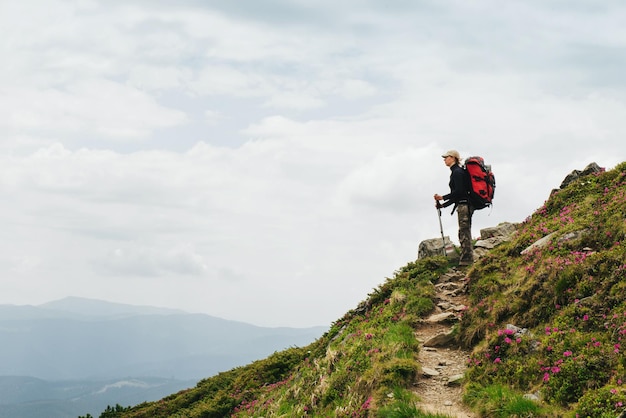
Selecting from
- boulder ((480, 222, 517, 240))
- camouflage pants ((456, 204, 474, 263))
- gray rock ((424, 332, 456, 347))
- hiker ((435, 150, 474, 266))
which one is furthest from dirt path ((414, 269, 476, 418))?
boulder ((480, 222, 517, 240))

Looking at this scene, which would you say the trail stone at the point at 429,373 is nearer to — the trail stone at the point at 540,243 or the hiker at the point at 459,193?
the trail stone at the point at 540,243

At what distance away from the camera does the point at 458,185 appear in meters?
17.1

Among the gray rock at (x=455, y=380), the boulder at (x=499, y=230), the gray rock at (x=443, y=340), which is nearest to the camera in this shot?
the gray rock at (x=455, y=380)

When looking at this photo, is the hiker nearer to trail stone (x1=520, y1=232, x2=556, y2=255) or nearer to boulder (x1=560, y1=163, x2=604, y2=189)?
trail stone (x1=520, y1=232, x2=556, y2=255)

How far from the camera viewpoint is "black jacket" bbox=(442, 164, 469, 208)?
56.1ft

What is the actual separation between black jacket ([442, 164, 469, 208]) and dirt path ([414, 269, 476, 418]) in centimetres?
283

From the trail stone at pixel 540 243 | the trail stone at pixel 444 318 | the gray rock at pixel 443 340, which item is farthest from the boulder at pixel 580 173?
the gray rock at pixel 443 340

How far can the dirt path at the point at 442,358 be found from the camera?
10.5 m

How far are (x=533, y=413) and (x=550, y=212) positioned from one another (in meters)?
11.6

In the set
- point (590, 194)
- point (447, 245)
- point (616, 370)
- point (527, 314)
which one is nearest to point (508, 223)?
point (447, 245)

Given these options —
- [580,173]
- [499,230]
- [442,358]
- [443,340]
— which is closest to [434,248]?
[499,230]

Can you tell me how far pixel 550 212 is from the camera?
18.7 m

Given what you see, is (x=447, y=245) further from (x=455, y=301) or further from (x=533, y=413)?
(x=533, y=413)

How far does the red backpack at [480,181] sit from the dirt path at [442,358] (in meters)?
2.88
